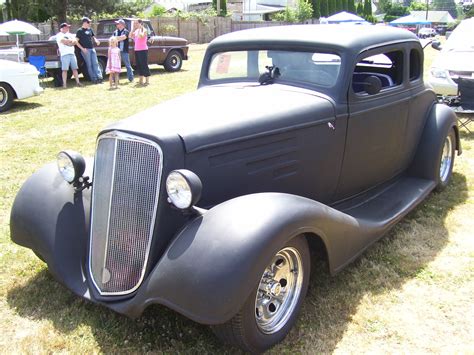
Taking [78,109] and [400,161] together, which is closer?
[400,161]

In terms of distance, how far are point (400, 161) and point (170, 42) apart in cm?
1249

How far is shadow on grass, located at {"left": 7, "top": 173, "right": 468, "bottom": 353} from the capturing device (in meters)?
2.75

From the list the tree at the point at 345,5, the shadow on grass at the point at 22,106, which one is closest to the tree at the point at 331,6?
the tree at the point at 345,5

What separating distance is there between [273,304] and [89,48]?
11.7 m

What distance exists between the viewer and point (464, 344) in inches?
108

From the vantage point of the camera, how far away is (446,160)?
5.13 m

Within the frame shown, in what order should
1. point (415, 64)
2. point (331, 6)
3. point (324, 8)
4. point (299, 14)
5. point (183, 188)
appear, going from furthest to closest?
point (331, 6) → point (324, 8) → point (299, 14) → point (415, 64) → point (183, 188)

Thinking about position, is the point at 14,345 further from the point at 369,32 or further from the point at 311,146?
the point at 369,32

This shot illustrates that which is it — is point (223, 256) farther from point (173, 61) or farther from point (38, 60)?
point (173, 61)

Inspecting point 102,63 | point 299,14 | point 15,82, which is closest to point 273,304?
point 15,82

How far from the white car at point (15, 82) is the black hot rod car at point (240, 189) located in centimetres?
680

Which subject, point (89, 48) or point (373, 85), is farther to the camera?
point (89, 48)

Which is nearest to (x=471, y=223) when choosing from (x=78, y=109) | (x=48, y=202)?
(x=48, y=202)

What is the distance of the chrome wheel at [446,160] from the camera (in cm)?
508
